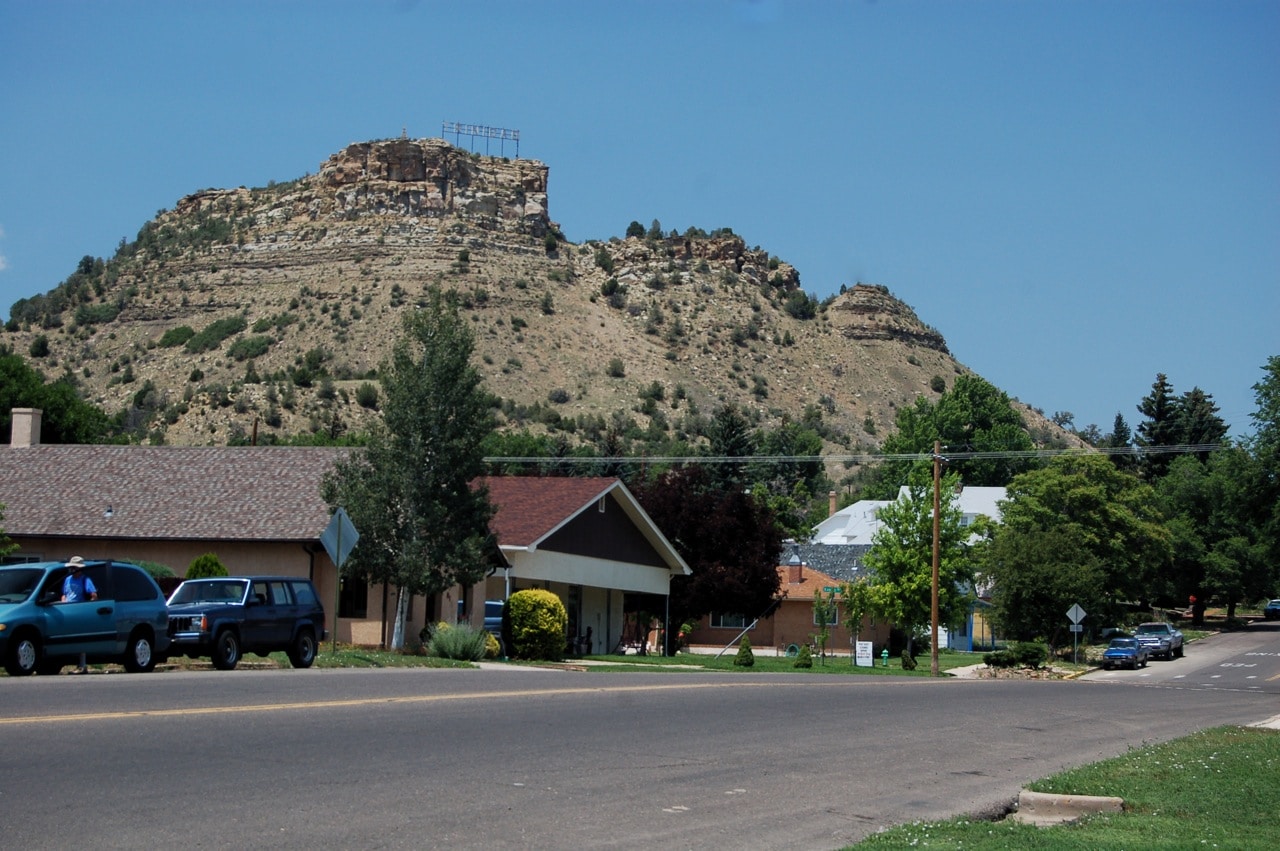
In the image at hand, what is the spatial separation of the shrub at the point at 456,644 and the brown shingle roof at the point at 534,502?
8424mm

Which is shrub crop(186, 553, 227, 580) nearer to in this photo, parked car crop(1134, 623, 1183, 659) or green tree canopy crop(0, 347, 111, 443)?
green tree canopy crop(0, 347, 111, 443)

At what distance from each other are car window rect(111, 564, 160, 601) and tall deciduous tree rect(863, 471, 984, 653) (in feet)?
126

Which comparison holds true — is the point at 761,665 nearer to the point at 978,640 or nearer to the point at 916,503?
the point at 916,503

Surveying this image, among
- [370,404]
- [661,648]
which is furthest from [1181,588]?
[370,404]

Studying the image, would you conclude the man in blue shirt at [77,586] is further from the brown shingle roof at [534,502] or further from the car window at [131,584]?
the brown shingle roof at [534,502]

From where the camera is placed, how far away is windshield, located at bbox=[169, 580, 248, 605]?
25.2 metres

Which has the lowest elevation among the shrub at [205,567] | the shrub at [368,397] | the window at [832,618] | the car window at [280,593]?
the window at [832,618]

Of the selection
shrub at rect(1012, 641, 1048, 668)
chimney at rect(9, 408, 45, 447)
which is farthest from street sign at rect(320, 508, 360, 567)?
shrub at rect(1012, 641, 1048, 668)

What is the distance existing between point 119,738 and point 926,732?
34.6 feet

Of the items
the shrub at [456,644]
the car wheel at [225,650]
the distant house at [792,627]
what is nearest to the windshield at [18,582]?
the car wheel at [225,650]

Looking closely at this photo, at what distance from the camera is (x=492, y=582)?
4472cm

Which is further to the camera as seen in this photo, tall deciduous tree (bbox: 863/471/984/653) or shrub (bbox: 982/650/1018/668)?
tall deciduous tree (bbox: 863/471/984/653)

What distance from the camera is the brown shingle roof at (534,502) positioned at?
1667 inches

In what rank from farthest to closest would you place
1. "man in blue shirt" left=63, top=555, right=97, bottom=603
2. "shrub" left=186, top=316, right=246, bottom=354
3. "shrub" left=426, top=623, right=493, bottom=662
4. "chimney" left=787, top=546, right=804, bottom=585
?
1. "shrub" left=186, top=316, right=246, bottom=354
2. "chimney" left=787, top=546, right=804, bottom=585
3. "shrub" left=426, top=623, right=493, bottom=662
4. "man in blue shirt" left=63, top=555, right=97, bottom=603
